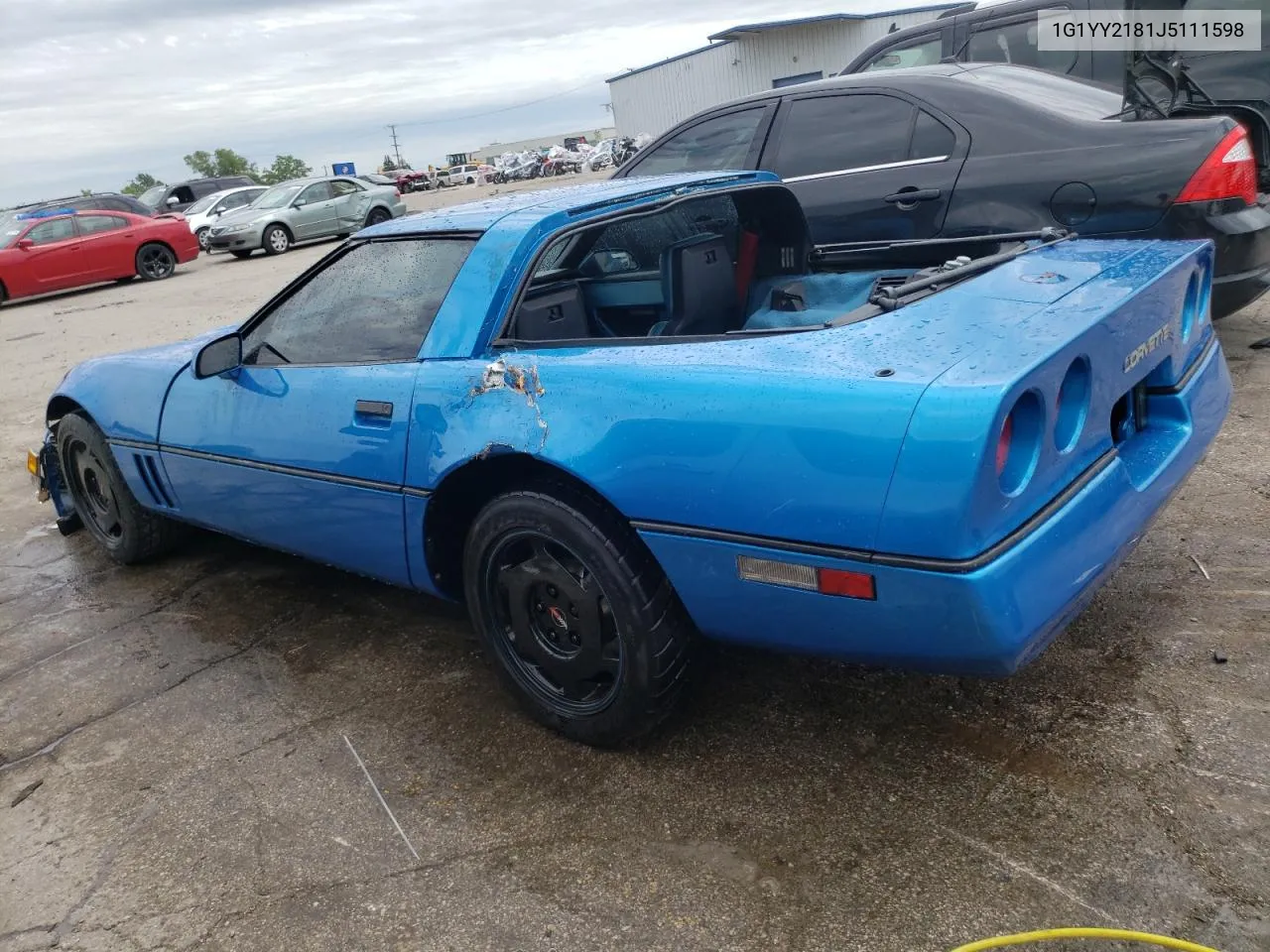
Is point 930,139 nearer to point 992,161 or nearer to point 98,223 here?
point 992,161

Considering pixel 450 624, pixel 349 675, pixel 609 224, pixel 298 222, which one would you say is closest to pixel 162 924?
pixel 349 675

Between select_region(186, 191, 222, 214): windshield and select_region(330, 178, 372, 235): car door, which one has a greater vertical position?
select_region(186, 191, 222, 214): windshield

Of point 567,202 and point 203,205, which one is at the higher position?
point 203,205

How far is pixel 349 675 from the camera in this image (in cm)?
327

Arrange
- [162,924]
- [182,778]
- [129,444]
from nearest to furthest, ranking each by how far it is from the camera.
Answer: [162,924]
[182,778]
[129,444]

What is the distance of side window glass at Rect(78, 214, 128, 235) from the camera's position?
15703mm

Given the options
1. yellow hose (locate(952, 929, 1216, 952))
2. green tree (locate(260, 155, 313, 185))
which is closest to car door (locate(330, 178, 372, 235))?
yellow hose (locate(952, 929, 1216, 952))

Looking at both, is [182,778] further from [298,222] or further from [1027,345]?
[298,222]

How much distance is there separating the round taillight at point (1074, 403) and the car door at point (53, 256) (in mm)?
Result: 16567

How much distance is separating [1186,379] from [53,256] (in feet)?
54.2

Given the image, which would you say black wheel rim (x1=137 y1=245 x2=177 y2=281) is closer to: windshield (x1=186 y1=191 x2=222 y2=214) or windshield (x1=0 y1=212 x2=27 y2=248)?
windshield (x1=0 y1=212 x2=27 y2=248)

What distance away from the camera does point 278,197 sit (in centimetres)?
1877

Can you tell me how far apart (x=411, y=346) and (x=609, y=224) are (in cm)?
66

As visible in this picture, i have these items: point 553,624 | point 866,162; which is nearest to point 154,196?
point 866,162
